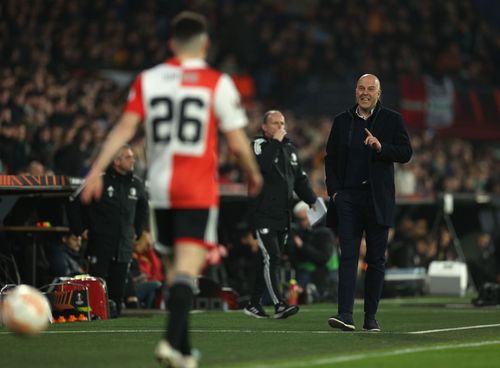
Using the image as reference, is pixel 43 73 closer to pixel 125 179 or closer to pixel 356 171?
pixel 125 179

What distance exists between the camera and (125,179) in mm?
15297

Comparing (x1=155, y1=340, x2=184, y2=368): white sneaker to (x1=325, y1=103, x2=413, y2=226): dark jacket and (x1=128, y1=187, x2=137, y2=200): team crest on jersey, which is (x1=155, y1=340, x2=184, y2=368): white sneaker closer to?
(x1=325, y1=103, x2=413, y2=226): dark jacket

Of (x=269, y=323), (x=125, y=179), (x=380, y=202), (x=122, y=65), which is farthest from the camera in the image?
(x=122, y=65)

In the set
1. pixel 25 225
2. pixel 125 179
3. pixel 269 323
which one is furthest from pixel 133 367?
pixel 25 225

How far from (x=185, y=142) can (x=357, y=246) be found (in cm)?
390

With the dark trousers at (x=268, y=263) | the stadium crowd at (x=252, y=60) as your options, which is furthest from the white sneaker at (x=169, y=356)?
the stadium crowd at (x=252, y=60)

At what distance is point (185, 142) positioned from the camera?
27.0 feet

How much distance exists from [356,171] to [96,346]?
2971mm

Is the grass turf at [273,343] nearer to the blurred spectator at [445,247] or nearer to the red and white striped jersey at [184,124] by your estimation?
the red and white striped jersey at [184,124]

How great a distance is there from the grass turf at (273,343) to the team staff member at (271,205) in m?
0.43

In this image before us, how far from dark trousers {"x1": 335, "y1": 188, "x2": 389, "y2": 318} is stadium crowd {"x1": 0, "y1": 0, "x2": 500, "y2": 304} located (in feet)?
22.6

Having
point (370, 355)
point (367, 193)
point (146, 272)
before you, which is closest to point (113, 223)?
point (146, 272)

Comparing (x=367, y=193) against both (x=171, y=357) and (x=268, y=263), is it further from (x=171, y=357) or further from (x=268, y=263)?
(x=171, y=357)

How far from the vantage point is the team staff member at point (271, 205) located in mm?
14062
